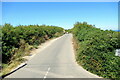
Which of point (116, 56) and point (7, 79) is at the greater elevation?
point (116, 56)

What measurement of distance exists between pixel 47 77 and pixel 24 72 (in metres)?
1.78

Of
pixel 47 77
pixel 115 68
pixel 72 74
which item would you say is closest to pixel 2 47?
pixel 47 77

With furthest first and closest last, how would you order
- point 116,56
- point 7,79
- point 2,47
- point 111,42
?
point 2,47
point 111,42
point 116,56
point 7,79

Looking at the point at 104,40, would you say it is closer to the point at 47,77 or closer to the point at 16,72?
the point at 47,77

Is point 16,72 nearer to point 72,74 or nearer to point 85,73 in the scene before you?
point 72,74

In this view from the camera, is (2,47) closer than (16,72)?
No

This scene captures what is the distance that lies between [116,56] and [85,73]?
2121mm

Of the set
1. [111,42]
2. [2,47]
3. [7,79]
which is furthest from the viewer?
[2,47]

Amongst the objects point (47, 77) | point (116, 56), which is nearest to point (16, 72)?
point (47, 77)

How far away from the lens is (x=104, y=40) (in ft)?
28.3

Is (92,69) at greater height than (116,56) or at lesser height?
lesser

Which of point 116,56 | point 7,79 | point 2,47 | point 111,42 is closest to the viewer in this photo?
point 7,79

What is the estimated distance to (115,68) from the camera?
295 inches

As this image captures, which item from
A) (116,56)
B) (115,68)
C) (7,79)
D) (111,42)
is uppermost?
(111,42)
